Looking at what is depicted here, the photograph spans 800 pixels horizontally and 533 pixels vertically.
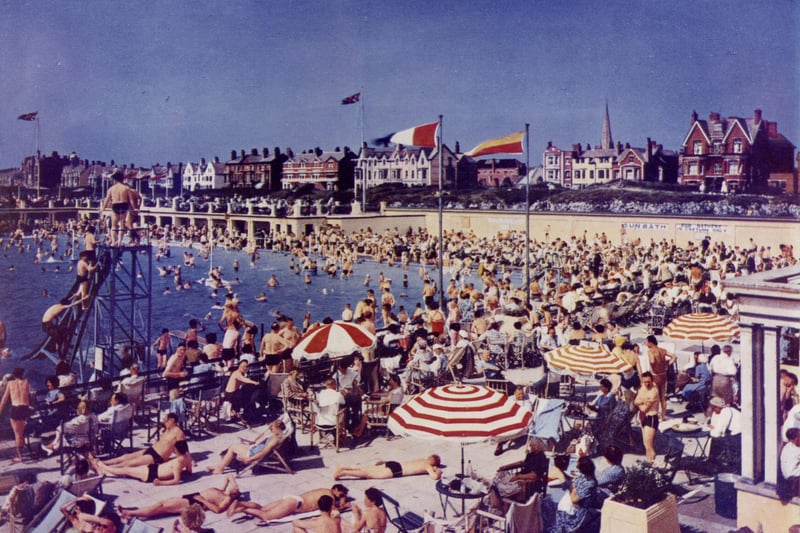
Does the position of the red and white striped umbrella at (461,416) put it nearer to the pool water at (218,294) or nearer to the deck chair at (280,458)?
the deck chair at (280,458)

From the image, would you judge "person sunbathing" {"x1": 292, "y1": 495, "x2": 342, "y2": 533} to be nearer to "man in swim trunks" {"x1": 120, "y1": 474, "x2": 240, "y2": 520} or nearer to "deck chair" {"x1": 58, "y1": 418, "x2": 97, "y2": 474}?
"man in swim trunks" {"x1": 120, "y1": 474, "x2": 240, "y2": 520}

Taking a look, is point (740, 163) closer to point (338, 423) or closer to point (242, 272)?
point (242, 272)

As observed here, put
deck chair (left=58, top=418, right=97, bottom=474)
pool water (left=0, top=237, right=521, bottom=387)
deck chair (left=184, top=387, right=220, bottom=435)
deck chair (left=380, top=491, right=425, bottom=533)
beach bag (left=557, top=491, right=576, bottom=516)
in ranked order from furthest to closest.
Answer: pool water (left=0, top=237, right=521, bottom=387) < deck chair (left=184, top=387, right=220, bottom=435) < deck chair (left=58, top=418, right=97, bottom=474) < deck chair (left=380, top=491, right=425, bottom=533) < beach bag (left=557, top=491, right=576, bottom=516)

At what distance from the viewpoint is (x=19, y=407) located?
989 centimetres

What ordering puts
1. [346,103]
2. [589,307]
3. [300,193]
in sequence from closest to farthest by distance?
[589,307] < [346,103] < [300,193]

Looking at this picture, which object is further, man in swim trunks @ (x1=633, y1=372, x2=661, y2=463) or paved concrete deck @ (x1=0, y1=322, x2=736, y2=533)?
man in swim trunks @ (x1=633, y1=372, x2=661, y2=463)

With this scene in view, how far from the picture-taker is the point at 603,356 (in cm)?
1057

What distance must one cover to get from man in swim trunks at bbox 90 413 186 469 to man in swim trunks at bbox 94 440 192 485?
8cm

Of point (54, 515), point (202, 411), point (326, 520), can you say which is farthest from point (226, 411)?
point (326, 520)

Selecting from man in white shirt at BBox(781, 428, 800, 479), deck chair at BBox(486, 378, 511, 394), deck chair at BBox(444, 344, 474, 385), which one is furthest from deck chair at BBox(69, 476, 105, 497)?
man in white shirt at BBox(781, 428, 800, 479)

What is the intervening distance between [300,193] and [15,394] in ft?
294

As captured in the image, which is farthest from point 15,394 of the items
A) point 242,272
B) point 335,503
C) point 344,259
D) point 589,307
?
point 242,272

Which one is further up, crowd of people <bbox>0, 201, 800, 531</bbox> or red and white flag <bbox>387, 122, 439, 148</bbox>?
red and white flag <bbox>387, 122, 439, 148</bbox>

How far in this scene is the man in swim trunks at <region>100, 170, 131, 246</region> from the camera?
1623 cm
